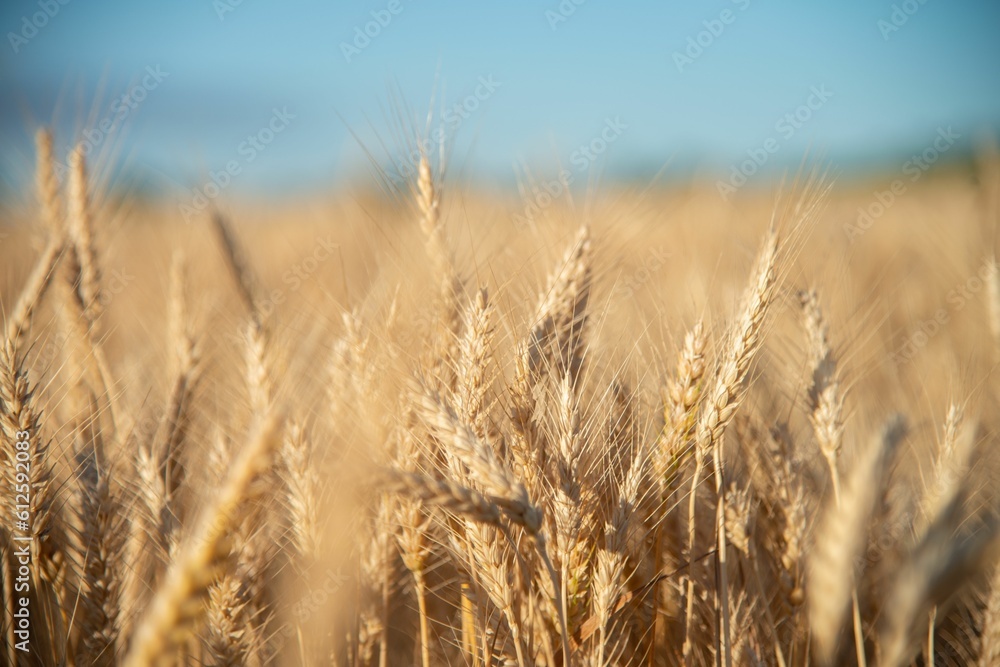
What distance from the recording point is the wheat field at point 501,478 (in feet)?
3.62

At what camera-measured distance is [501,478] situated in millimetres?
925

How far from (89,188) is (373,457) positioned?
1873 mm

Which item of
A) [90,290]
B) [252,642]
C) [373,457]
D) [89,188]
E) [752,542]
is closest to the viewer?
[373,457]

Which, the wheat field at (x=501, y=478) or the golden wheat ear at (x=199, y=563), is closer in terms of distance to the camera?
the golden wheat ear at (x=199, y=563)

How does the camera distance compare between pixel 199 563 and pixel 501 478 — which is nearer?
pixel 199 563

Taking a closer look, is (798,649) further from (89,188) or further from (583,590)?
(89,188)

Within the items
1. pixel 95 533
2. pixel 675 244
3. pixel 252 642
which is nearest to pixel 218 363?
pixel 95 533

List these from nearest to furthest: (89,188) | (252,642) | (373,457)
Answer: (373,457), (252,642), (89,188)

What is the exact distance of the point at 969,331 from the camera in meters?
2.82

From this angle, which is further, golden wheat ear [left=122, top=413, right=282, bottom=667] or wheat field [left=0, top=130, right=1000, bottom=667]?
wheat field [left=0, top=130, right=1000, bottom=667]

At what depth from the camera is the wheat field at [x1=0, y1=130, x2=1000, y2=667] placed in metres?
1.10

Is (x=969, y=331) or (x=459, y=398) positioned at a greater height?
(x=969, y=331)

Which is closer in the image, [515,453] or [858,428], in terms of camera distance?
[515,453]

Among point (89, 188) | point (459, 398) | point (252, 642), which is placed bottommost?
point (252, 642)
